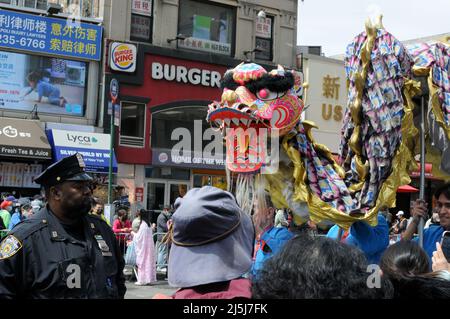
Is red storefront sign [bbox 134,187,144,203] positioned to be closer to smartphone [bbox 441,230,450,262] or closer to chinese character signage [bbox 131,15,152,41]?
chinese character signage [bbox 131,15,152,41]

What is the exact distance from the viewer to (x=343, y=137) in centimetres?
505

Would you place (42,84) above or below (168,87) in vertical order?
below

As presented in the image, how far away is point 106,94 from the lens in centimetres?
1756

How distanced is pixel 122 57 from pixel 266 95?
44.4 feet

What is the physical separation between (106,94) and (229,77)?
12.9 meters

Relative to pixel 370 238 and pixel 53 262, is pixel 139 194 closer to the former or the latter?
pixel 370 238

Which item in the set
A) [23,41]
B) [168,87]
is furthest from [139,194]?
[23,41]

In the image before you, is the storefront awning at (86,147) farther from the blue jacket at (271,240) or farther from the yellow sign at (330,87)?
the blue jacket at (271,240)

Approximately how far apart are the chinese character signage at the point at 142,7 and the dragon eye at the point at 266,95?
14245mm

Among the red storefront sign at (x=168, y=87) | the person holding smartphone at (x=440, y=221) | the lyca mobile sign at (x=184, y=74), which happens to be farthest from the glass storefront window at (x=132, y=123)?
the person holding smartphone at (x=440, y=221)

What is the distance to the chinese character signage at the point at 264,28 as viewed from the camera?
20594mm

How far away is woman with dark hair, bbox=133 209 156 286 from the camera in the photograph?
11594 millimetres
